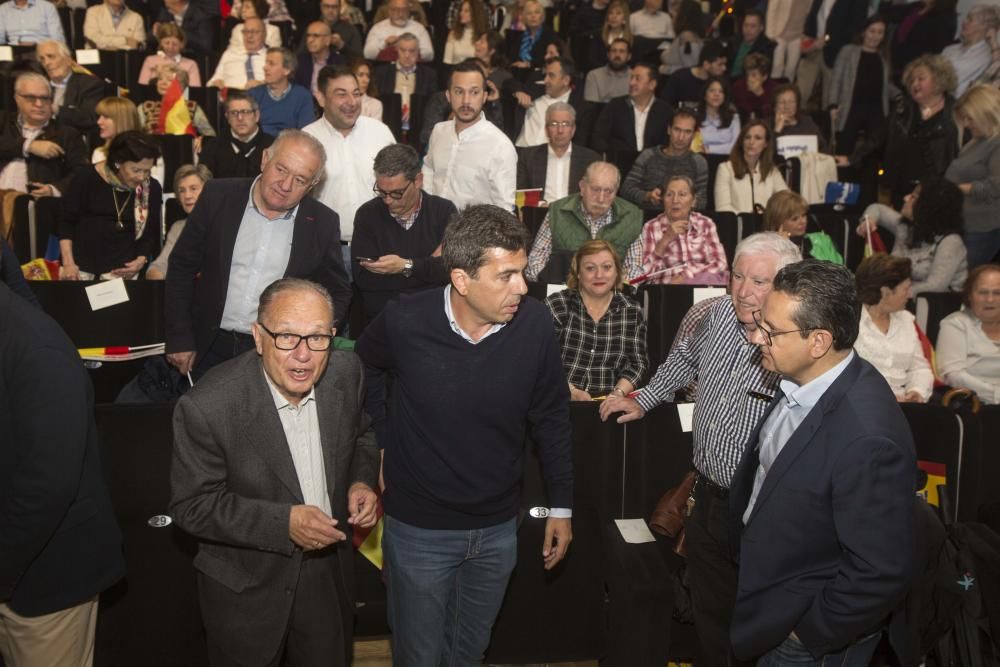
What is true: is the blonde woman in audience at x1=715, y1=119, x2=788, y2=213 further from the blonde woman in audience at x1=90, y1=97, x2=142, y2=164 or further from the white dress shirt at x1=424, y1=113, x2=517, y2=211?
the blonde woman in audience at x1=90, y1=97, x2=142, y2=164

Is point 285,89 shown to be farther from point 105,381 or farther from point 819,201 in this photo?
point 819,201

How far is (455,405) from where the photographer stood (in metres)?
2.12

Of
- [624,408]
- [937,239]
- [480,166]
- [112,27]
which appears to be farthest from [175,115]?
[937,239]

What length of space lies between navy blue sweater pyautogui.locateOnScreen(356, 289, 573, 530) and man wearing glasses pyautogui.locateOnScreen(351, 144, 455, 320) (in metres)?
1.38

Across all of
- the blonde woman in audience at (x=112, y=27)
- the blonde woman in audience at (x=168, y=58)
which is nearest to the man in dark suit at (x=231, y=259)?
the blonde woman in audience at (x=168, y=58)

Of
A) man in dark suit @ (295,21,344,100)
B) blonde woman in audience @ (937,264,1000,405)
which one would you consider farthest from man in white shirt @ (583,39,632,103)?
blonde woman in audience @ (937,264,1000,405)

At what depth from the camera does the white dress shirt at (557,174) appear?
5.52 metres

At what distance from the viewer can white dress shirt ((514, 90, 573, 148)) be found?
6.47 meters

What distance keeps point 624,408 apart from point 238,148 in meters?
3.21

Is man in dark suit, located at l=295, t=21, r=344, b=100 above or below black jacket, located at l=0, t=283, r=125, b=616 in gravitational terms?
above

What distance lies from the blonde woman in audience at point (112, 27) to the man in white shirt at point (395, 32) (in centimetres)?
223

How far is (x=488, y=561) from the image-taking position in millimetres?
2266

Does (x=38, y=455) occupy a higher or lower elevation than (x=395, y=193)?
lower

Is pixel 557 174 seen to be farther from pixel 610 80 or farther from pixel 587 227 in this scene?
pixel 610 80
